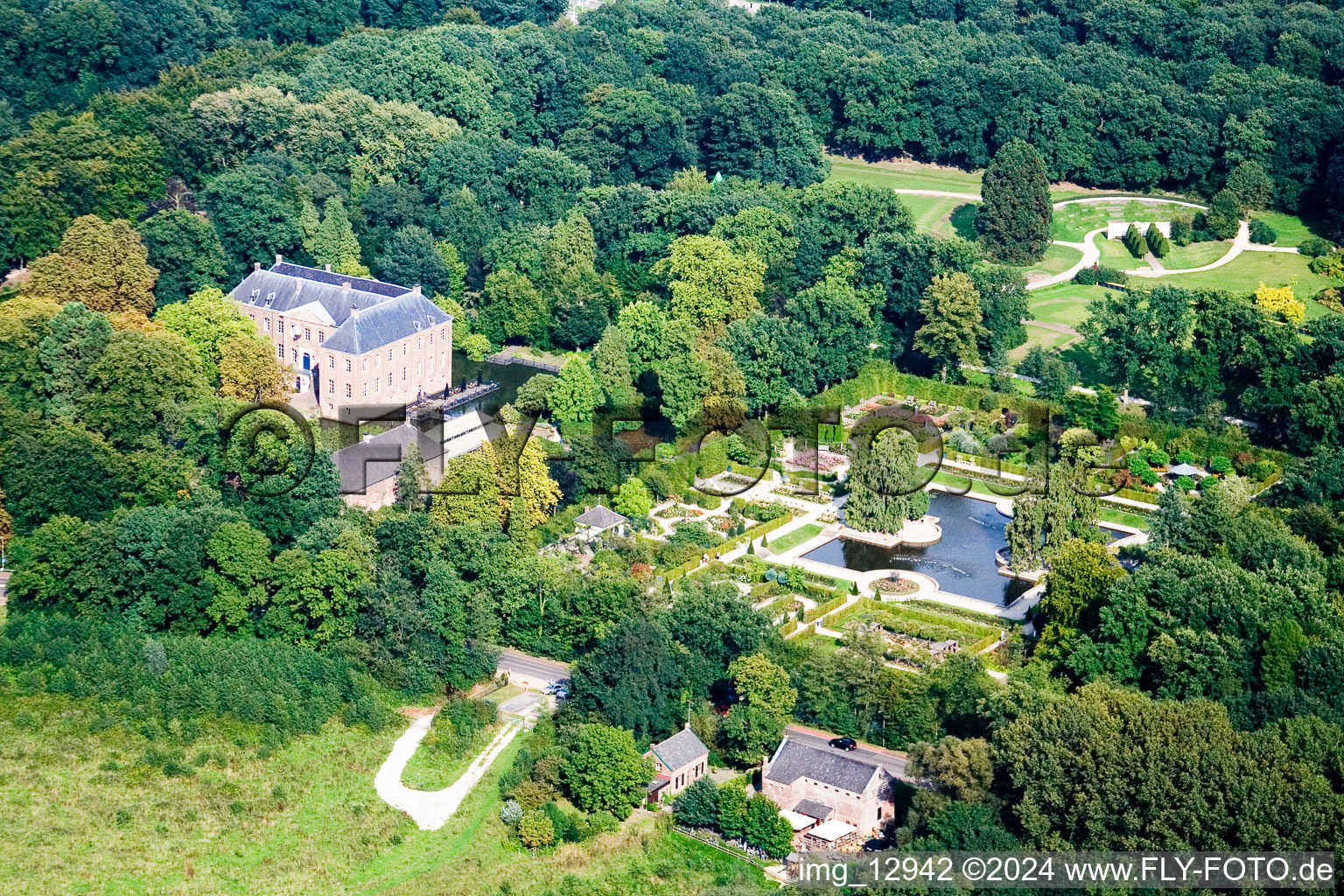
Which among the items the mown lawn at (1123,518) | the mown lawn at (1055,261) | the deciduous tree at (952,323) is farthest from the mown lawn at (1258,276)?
the mown lawn at (1123,518)

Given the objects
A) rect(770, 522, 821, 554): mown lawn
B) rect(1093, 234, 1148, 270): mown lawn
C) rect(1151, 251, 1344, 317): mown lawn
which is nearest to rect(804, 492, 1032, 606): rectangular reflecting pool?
rect(770, 522, 821, 554): mown lawn

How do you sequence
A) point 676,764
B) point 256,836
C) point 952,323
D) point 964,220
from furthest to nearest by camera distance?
point 964,220
point 952,323
point 676,764
point 256,836

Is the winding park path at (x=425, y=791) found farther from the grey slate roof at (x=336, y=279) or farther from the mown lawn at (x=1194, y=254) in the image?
the mown lawn at (x=1194, y=254)

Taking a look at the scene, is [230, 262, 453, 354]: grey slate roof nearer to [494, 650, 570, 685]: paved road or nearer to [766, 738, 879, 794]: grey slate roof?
[494, 650, 570, 685]: paved road

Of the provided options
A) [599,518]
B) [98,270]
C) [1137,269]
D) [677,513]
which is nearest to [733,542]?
[677,513]

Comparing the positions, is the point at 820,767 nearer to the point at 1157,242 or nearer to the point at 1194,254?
the point at 1157,242

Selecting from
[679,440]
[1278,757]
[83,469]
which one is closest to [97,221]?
[83,469]
